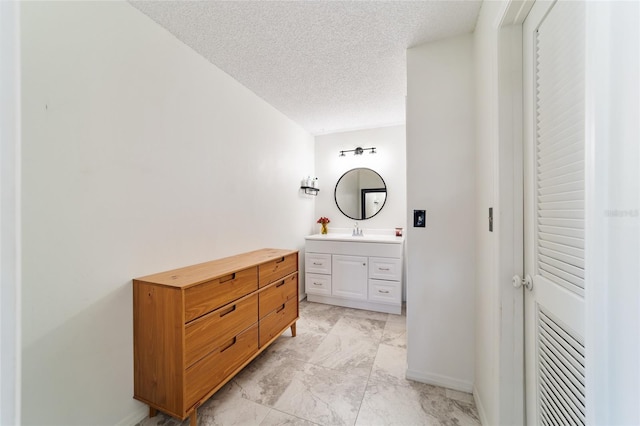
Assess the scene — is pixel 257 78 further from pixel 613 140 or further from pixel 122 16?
pixel 613 140

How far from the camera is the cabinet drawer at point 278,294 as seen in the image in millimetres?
1879

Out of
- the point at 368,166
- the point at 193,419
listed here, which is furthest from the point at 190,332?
the point at 368,166

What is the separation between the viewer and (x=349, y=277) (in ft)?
9.59

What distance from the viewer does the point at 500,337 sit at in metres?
1.07

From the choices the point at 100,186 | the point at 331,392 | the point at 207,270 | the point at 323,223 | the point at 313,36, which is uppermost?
the point at 313,36

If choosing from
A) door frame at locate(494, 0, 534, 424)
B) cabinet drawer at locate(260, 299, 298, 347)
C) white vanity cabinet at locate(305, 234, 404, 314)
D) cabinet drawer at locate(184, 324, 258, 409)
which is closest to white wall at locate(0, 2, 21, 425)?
cabinet drawer at locate(184, 324, 258, 409)

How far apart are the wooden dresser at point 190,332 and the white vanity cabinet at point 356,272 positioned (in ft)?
4.55

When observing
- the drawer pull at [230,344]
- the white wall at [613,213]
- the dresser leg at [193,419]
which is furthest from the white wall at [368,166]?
the white wall at [613,213]

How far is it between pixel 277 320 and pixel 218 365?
25.2 inches

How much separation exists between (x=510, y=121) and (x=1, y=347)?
5.13ft

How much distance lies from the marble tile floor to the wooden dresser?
0.56 ft

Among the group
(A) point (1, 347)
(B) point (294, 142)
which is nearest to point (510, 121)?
(A) point (1, 347)

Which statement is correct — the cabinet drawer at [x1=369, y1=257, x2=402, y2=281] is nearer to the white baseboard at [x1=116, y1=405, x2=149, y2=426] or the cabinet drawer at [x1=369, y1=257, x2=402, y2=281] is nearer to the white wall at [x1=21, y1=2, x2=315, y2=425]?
the white wall at [x1=21, y1=2, x2=315, y2=425]

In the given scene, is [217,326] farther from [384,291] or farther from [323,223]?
[323,223]
